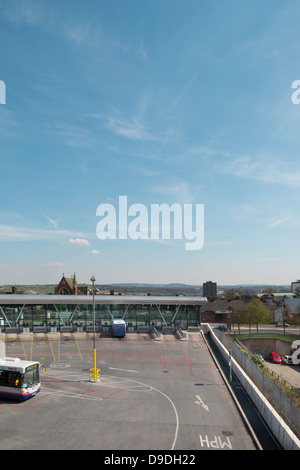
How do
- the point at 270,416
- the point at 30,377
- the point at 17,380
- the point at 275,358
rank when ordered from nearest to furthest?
the point at 270,416
the point at 17,380
the point at 30,377
the point at 275,358

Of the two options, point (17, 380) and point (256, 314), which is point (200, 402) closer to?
point (17, 380)

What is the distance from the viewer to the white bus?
23844 mm

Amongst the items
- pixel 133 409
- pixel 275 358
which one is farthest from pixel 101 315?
pixel 133 409

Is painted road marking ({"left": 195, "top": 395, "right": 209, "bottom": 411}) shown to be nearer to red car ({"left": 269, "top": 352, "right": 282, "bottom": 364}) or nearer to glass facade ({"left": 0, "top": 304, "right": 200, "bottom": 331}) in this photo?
glass facade ({"left": 0, "top": 304, "right": 200, "bottom": 331})

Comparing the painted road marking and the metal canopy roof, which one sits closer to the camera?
the painted road marking

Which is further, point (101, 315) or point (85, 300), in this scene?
point (101, 315)

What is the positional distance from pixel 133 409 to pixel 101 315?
1393 inches

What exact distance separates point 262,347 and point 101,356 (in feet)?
132

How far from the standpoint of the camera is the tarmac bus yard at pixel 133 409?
17453 mm

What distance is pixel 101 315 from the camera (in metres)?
57.1

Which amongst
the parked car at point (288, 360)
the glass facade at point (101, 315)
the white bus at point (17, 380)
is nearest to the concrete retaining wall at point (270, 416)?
the white bus at point (17, 380)

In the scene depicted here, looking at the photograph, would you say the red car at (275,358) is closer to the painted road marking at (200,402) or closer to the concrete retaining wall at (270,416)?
the concrete retaining wall at (270,416)

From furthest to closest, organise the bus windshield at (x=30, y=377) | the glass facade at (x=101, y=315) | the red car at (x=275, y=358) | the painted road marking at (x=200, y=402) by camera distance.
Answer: the red car at (x=275, y=358) → the glass facade at (x=101, y=315) → the bus windshield at (x=30, y=377) → the painted road marking at (x=200, y=402)

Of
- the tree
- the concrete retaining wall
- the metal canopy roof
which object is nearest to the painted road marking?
the concrete retaining wall
